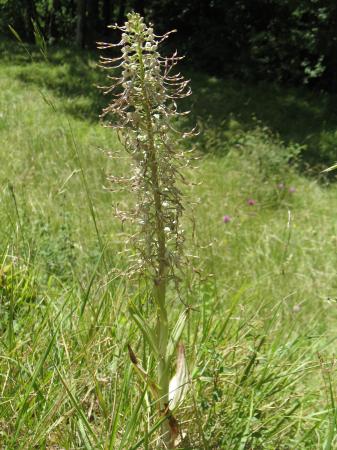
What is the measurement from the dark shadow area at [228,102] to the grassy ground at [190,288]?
0.07m

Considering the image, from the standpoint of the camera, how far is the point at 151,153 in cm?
150

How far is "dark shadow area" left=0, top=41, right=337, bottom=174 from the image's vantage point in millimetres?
9234

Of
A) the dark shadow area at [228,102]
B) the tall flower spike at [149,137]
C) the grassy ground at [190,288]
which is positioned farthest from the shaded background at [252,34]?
the tall flower spike at [149,137]

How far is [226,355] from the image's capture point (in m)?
2.18

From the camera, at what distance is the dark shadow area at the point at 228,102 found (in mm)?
9234

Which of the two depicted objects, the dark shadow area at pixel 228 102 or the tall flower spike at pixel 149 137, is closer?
the tall flower spike at pixel 149 137

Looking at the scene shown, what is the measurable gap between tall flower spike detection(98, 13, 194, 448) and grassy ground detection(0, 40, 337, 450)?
0.11 m

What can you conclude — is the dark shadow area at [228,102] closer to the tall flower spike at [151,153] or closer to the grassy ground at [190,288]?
the grassy ground at [190,288]

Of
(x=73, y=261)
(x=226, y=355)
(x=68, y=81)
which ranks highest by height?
(x=226, y=355)

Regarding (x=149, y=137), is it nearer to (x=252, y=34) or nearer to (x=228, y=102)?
(x=228, y=102)

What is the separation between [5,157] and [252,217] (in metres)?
2.40

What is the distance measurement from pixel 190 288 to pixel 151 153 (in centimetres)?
57

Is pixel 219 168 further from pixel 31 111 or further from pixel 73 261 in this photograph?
pixel 73 261

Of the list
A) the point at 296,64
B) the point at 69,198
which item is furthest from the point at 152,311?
the point at 296,64
